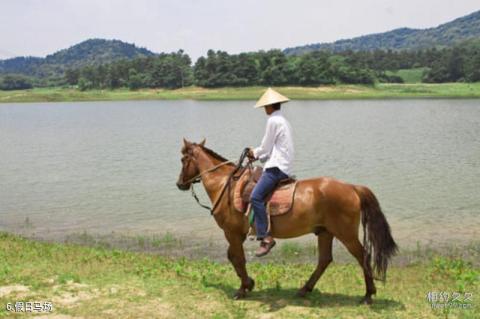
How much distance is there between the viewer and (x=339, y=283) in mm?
9219

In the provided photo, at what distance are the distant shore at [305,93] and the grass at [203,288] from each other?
3685 inches

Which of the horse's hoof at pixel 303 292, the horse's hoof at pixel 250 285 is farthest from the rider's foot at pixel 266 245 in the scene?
the horse's hoof at pixel 303 292

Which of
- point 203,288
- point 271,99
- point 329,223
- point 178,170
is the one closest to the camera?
point 329,223

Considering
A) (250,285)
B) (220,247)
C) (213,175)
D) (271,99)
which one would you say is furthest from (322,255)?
(220,247)

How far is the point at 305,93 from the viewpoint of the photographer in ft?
383

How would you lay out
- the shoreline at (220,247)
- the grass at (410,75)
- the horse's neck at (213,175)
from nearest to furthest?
the horse's neck at (213,175), the shoreline at (220,247), the grass at (410,75)

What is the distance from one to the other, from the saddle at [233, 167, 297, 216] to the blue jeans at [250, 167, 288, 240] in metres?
0.13

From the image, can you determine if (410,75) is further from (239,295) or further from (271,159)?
(239,295)

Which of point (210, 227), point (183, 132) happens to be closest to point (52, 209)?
point (210, 227)

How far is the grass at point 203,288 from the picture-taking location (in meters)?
7.60

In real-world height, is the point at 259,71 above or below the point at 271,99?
above

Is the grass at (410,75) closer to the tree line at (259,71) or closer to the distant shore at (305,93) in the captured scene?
the tree line at (259,71)

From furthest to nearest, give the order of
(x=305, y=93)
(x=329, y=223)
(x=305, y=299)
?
1. (x=305, y=93)
2. (x=305, y=299)
3. (x=329, y=223)

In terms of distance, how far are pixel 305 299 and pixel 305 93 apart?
111m
